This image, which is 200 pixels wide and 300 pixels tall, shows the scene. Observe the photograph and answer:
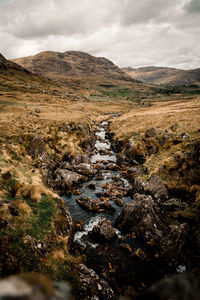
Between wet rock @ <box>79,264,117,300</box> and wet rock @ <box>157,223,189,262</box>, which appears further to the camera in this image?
wet rock @ <box>157,223,189,262</box>

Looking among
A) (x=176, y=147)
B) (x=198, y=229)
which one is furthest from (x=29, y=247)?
(x=176, y=147)

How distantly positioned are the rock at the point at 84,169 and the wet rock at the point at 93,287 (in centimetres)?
1964

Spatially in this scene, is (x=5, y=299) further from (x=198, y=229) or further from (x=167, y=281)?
(x=198, y=229)

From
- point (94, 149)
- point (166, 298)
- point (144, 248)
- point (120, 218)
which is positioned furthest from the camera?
point (94, 149)

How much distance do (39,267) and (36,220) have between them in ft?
14.2

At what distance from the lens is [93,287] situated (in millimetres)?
12531

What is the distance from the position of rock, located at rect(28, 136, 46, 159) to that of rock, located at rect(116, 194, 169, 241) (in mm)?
19226

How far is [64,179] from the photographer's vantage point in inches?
1115

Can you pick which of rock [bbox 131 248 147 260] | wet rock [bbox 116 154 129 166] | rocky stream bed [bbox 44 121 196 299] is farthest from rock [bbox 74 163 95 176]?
rock [bbox 131 248 147 260]

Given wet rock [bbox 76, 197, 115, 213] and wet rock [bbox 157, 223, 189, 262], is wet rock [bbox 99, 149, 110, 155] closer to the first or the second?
wet rock [bbox 76, 197, 115, 213]

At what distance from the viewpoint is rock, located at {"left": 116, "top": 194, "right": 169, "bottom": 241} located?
18.0 metres

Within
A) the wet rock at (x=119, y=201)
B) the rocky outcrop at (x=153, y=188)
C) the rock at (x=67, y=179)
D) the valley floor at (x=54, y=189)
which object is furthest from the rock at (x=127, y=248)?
the rock at (x=67, y=179)

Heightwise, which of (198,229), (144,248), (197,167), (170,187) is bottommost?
(144,248)

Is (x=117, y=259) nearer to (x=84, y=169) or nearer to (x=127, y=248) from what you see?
(x=127, y=248)
